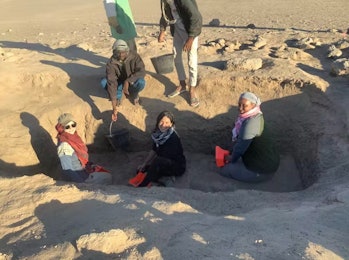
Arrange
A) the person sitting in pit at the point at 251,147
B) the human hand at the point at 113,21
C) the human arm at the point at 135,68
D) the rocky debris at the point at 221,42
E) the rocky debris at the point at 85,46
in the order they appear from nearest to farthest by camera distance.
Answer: the person sitting in pit at the point at 251,147
the human arm at the point at 135,68
the human hand at the point at 113,21
the rocky debris at the point at 221,42
the rocky debris at the point at 85,46

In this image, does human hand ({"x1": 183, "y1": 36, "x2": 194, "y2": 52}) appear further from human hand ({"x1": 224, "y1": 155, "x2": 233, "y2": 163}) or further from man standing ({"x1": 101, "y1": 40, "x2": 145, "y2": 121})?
human hand ({"x1": 224, "y1": 155, "x2": 233, "y2": 163})

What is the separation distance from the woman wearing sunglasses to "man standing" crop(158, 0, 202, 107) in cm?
168

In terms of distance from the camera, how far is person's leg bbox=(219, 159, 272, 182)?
4793 mm

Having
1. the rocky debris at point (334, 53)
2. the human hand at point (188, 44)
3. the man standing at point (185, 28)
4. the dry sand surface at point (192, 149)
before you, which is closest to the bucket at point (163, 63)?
the dry sand surface at point (192, 149)

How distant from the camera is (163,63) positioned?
19.9 feet

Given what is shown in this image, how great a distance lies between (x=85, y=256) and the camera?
268cm

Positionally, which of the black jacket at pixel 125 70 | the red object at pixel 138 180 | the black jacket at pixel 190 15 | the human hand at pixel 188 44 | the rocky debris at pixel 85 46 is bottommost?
the red object at pixel 138 180

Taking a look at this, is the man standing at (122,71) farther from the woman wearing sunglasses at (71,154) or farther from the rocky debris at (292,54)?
the rocky debris at (292,54)

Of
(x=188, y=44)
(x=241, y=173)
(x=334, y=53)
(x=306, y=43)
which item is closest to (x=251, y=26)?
(x=306, y=43)

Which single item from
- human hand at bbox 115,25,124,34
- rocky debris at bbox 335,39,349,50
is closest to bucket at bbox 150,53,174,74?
human hand at bbox 115,25,124,34

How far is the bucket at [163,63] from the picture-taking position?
5.99 meters

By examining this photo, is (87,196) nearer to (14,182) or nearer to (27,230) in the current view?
(27,230)

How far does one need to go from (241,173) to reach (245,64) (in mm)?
1940

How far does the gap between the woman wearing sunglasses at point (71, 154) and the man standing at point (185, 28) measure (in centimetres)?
168
